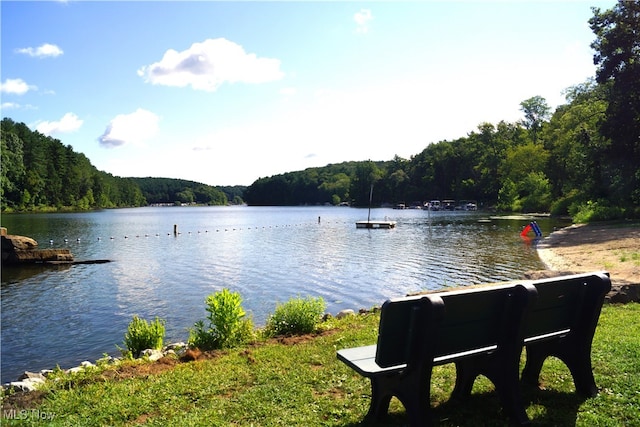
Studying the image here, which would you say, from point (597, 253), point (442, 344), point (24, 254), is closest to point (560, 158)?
point (597, 253)

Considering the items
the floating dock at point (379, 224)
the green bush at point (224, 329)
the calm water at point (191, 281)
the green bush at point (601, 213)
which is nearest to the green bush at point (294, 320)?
the green bush at point (224, 329)

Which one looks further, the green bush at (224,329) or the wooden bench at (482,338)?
the green bush at (224,329)

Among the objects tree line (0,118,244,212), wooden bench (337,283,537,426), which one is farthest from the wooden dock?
tree line (0,118,244,212)

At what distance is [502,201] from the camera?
82312mm

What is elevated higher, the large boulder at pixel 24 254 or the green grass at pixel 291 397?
the green grass at pixel 291 397

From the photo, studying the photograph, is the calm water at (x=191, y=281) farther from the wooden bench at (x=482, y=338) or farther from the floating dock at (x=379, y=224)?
the floating dock at (x=379, y=224)

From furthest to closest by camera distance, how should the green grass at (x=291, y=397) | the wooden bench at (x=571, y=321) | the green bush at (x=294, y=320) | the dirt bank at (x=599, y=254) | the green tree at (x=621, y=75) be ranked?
the green tree at (x=621, y=75), the dirt bank at (x=599, y=254), the green bush at (x=294, y=320), the wooden bench at (x=571, y=321), the green grass at (x=291, y=397)

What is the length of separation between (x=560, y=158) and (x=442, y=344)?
6907cm

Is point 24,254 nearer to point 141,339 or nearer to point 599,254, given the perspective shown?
point 141,339

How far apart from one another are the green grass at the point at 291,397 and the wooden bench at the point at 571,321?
1.01 feet

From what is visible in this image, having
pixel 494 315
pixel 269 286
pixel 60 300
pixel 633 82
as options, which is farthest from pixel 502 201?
pixel 494 315

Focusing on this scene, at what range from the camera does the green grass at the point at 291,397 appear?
4.04 m

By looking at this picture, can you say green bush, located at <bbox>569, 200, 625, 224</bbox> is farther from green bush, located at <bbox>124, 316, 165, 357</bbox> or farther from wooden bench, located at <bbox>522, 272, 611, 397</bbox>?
green bush, located at <bbox>124, 316, 165, 357</bbox>

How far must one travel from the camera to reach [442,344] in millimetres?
3637
